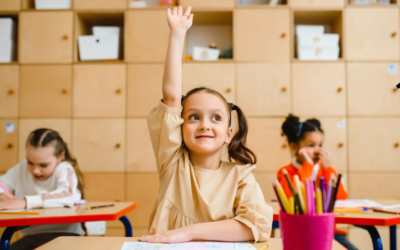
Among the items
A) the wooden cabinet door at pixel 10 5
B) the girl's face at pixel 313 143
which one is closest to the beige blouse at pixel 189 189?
the girl's face at pixel 313 143

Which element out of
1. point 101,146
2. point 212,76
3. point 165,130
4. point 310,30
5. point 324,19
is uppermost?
point 324,19

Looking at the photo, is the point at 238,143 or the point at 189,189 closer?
the point at 189,189

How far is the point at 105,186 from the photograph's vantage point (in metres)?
2.89

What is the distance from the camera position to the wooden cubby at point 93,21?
9.93 feet

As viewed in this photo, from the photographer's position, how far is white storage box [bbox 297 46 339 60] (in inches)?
114

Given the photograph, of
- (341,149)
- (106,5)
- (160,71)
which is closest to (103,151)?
(160,71)

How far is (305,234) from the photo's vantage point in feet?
1.92

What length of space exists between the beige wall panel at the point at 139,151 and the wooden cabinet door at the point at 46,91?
2.05 ft

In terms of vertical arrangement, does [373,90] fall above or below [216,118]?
above

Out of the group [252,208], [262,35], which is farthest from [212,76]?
[252,208]

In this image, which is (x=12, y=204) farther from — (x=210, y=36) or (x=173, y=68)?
(x=210, y=36)

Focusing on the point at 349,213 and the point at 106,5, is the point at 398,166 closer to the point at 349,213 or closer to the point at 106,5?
the point at 349,213

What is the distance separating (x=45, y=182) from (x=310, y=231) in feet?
5.83

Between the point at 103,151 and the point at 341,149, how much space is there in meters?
2.04
